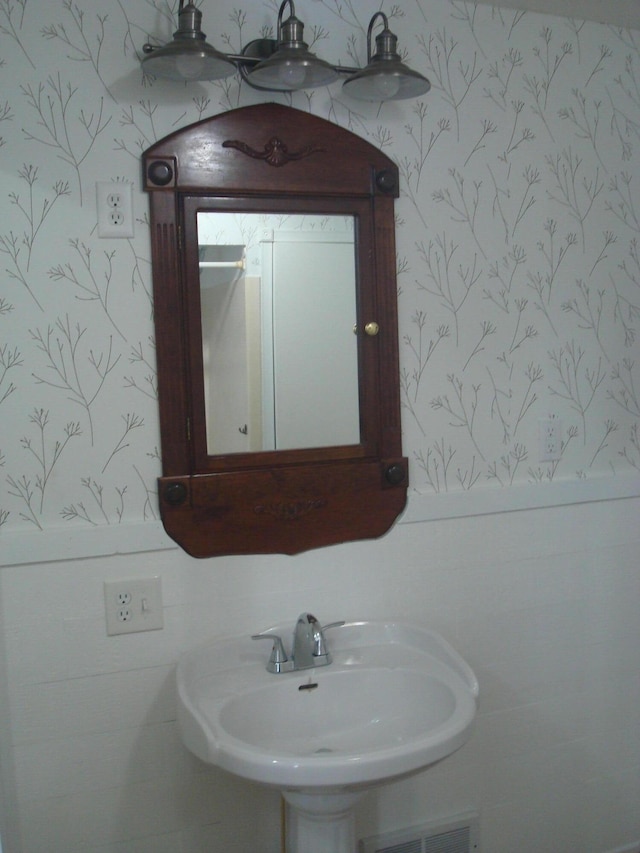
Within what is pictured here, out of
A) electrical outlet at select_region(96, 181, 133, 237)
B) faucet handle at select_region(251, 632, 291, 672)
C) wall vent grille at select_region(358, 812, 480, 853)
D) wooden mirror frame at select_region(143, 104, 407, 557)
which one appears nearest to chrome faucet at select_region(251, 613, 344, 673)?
faucet handle at select_region(251, 632, 291, 672)

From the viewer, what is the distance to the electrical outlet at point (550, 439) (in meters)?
1.92

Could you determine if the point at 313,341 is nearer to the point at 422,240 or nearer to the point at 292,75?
the point at 422,240

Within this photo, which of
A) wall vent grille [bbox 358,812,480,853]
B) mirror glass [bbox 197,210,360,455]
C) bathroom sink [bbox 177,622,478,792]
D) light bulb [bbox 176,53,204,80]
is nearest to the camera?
light bulb [bbox 176,53,204,80]

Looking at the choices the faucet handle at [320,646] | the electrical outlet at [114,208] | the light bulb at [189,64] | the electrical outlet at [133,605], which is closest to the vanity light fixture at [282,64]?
the light bulb at [189,64]

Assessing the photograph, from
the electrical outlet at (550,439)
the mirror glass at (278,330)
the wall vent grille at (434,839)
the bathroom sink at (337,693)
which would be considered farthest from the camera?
the electrical outlet at (550,439)

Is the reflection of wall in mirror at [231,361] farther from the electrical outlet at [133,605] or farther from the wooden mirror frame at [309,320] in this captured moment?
the electrical outlet at [133,605]

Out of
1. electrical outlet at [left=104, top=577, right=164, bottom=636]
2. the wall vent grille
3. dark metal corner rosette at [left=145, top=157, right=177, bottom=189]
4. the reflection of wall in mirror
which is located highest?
dark metal corner rosette at [left=145, top=157, right=177, bottom=189]

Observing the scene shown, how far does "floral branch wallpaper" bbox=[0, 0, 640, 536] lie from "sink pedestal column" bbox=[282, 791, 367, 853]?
0.64 metres

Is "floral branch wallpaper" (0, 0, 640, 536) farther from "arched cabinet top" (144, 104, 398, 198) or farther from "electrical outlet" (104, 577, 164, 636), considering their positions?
"electrical outlet" (104, 577, 164, 636)

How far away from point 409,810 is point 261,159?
154 centimetres

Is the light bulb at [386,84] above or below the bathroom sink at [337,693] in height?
above

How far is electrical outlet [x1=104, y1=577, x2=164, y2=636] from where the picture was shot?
1569mm

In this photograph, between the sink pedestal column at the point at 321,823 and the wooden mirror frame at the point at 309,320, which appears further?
the wooden mirror frame at the point at 309,320

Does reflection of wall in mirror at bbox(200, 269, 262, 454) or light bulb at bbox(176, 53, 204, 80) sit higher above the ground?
light bulb at bbox(176, 53, 204, 80)
